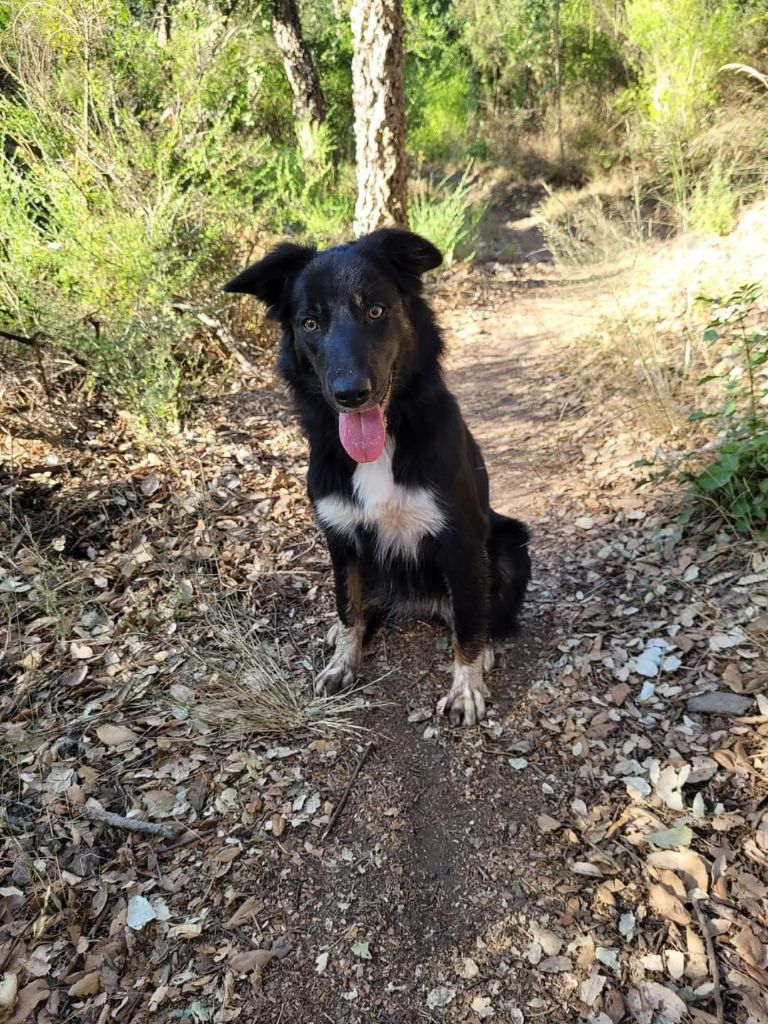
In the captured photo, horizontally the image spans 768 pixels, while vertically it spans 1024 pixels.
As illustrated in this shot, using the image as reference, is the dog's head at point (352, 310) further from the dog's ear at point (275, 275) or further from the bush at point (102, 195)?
the bush at point (102, 195)

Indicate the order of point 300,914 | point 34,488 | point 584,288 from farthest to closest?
point 584,288 → point 34,488 → point 300,914

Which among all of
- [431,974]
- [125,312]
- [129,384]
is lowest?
[431,974]

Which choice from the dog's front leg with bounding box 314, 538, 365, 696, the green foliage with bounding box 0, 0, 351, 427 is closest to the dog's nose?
the dog's front leg with bounding box 314, 538, 365, 696

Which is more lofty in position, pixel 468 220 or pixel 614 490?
pixel 468 220

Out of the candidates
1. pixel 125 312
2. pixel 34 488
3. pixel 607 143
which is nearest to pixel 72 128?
pixel 125 312

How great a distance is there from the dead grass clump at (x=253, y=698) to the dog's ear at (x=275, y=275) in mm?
1479

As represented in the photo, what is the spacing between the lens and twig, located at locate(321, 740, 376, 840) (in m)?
2.28

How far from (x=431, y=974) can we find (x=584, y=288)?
6.10 meters

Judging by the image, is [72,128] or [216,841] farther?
[72,128]

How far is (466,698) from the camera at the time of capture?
8.72ft

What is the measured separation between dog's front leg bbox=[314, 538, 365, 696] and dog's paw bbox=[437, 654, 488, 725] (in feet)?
1.46

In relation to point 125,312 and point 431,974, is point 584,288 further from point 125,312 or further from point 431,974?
point 431,974

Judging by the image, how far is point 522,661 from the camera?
9.62 ft

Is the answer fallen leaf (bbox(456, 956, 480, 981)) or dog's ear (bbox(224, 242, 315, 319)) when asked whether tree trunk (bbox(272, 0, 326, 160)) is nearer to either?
dog's ear (bbox(224, 242, 315, 319))
